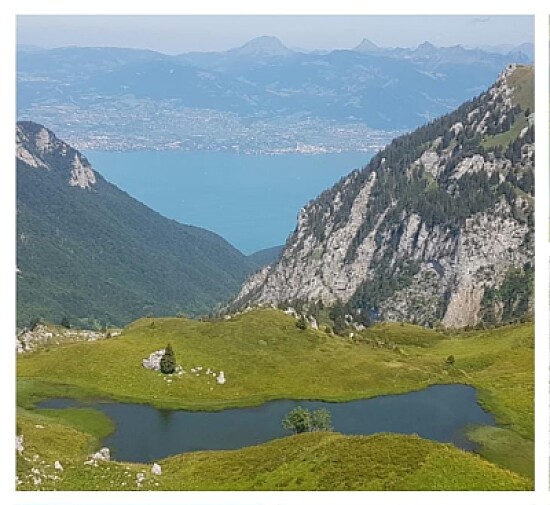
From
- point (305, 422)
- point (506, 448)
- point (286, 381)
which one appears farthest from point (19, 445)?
point (506, 448)

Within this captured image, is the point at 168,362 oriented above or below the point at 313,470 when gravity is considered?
below

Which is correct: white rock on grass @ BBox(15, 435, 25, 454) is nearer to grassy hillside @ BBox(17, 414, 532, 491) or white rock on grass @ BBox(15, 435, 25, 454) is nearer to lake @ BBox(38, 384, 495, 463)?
grassy hillside @ BBox(17, 414, 532, 491)

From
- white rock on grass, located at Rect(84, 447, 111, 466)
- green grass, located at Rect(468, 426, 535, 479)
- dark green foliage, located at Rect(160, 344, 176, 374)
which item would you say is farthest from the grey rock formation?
green grass, located at Rect(468, 426, 535, 479)

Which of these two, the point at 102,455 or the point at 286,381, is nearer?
the point at 102,455

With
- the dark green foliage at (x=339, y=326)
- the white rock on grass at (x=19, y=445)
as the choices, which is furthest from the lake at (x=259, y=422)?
the dark green foliage at (x=339, y=326)

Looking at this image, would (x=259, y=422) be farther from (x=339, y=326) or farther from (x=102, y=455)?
(x=339, y=326)
